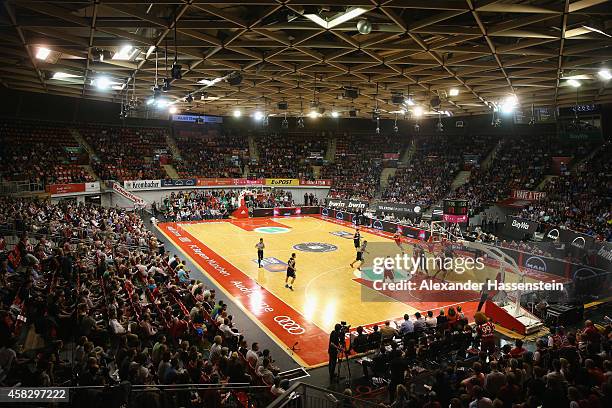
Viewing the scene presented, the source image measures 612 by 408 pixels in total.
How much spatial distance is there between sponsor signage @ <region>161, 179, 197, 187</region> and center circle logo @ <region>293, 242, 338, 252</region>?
1822 cm

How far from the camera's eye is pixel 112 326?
9664 millimetres

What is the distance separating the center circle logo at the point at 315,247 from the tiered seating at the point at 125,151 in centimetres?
1962

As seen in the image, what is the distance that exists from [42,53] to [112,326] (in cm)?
1311

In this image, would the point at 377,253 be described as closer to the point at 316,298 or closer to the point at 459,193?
the point at 316,298

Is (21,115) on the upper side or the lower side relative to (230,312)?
upper

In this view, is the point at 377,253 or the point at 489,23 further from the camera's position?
the point at 377,253

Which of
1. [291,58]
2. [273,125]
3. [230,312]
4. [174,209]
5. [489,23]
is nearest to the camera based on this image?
[489,23]

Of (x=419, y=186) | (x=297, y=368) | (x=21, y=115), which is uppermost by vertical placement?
(x=21, y=115)

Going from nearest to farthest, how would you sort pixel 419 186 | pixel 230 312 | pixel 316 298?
pixel 230 312 < pixel 316 298 < pixel 419 186

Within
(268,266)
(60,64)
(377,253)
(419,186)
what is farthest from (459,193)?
(60,64)

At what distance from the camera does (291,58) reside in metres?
18.1

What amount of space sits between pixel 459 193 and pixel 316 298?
25.1 meters

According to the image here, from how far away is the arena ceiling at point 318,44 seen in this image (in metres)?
12.0

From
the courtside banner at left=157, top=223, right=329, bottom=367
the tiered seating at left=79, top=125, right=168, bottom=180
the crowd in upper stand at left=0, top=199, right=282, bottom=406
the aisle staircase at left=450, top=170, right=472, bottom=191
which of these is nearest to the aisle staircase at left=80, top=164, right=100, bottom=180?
the tiered seating at left=79, top=125, right=168, bottom=180
